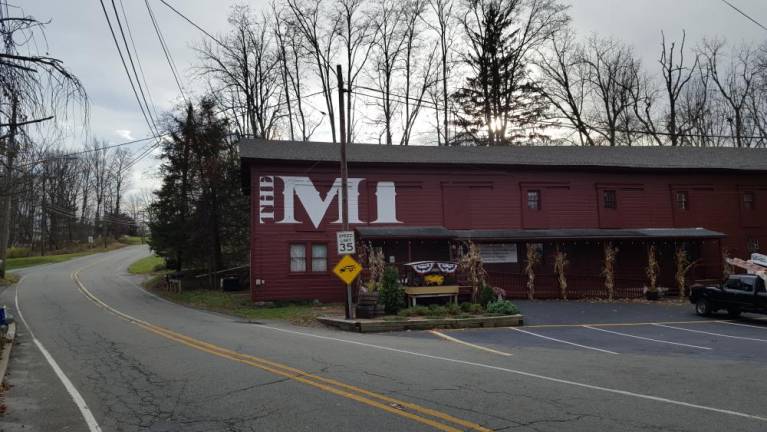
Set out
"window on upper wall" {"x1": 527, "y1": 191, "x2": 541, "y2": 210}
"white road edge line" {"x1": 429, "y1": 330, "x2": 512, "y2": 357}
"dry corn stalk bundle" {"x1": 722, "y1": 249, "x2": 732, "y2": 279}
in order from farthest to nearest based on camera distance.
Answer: "window on upper wall" {"x1": 527, "y1": 191, "x2": 541, "y2": 210}
"dry corn stalk bundle" {"x1": 722, "y1": 249, "x2": 732, "y2": 279}
"white road edge line" {"x1": 429, "y1": 330, "x2": 512, "y2": 357}

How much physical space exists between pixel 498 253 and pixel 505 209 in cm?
252

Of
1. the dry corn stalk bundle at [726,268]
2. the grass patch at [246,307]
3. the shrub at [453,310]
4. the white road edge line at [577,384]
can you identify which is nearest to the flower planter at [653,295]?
the dry corn stalk bundle at [726,268]

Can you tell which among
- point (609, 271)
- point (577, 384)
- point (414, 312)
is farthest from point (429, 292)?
point (577, 384)

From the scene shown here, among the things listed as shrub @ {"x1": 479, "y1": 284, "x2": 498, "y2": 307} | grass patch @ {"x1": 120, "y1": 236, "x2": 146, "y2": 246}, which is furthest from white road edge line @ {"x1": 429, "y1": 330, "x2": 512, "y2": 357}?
grass patch @ {"x1": 120, "y1": 236, "x2": 146, "y2": 246}

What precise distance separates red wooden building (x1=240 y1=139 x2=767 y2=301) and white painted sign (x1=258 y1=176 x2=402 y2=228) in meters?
0.05

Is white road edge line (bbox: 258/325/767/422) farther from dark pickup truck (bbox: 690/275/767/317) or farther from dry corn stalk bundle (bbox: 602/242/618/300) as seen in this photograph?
dry corn stalk bundle (bbox: 602/242/618/300)

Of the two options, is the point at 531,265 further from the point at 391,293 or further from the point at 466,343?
the point at 466,343

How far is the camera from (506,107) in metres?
44.4

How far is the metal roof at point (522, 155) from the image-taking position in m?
25.6

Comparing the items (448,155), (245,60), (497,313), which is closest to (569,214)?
(448,155)

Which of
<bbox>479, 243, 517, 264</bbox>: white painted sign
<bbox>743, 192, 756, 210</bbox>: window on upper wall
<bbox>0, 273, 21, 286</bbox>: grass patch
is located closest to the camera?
<bbox>479, 243, 517, 264</bbox>: white painted sign

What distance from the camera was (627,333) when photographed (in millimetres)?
15336

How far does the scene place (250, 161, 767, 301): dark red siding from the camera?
79.0 ft

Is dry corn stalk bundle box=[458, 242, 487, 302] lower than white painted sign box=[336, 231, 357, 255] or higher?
lower
